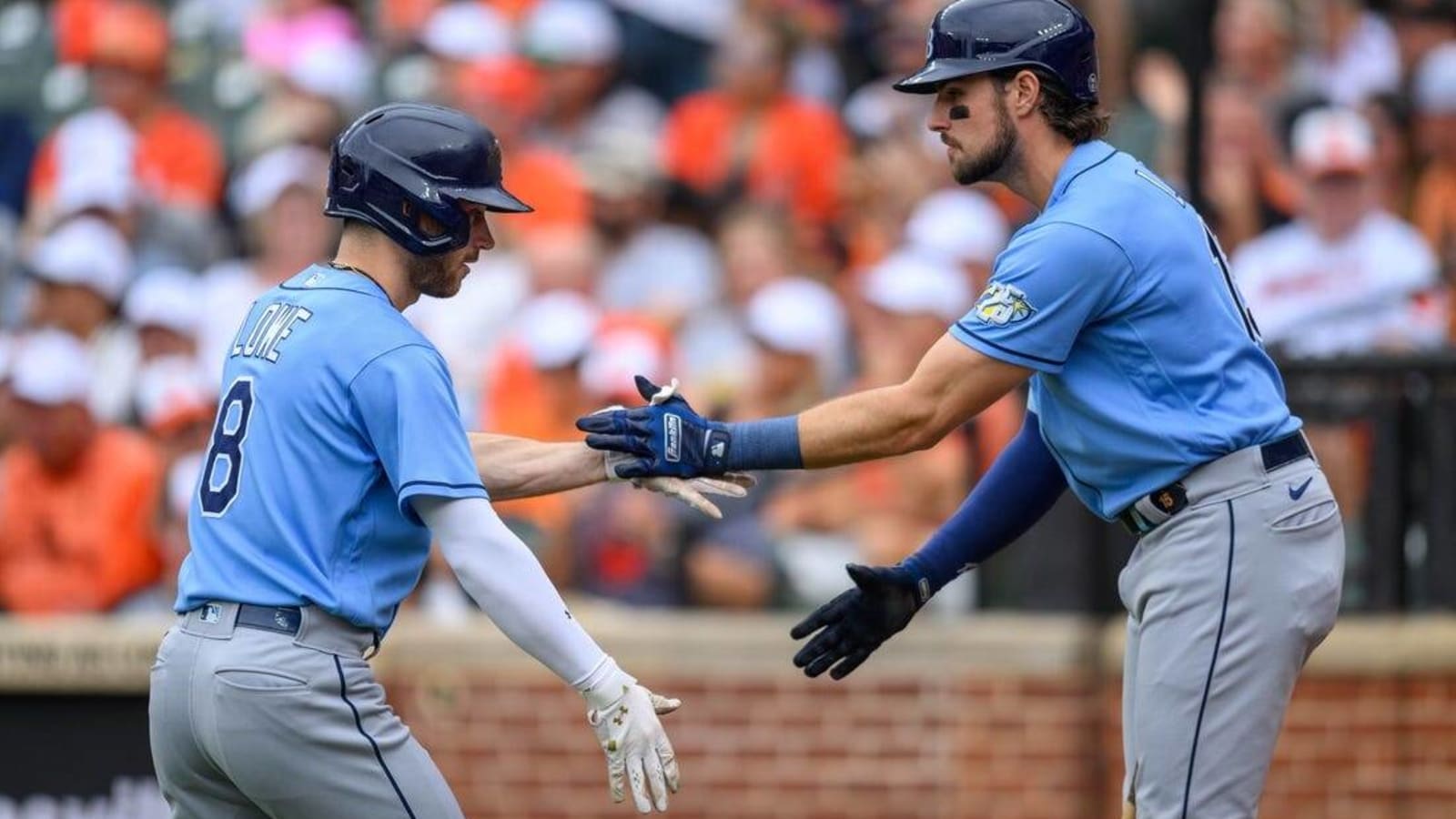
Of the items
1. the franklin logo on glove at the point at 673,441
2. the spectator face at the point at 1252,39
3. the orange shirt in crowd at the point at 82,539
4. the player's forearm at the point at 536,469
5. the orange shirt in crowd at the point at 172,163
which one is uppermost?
the franklin logo on glove at the point at 673,441

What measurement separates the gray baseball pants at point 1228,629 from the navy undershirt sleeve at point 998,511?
638mm

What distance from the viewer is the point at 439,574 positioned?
8336mm

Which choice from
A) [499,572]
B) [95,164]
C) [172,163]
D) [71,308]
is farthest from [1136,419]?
[95,164]

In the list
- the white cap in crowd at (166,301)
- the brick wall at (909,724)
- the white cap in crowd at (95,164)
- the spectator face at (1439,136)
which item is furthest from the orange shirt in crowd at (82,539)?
the spectator face at (1439,136)

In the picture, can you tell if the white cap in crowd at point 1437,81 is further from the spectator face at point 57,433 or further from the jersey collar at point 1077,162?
the spectator face at point 57,433

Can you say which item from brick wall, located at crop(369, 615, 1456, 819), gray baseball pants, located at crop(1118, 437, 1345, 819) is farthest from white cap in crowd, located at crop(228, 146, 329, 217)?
gray baseball pants, located at crop(1118, 437, 1345, 819)

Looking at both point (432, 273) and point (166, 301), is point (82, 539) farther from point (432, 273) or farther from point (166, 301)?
point (432, 273)

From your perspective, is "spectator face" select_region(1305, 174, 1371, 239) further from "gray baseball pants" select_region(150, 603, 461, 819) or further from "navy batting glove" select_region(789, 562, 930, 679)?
"gray baseball pants" select_region(150, 603, 461, 819)

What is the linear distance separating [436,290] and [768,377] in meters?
3.65

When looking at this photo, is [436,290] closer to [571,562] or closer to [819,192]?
[571,562]

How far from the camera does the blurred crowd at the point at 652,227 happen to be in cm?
811

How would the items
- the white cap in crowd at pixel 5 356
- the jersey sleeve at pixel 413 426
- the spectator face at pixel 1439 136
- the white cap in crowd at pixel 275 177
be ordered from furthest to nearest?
1. the white cap in crowd at pixel 275 177
2. the white cap in crowd at pixel 5 356
3. the spectator face at pixel 1439 136
4. the jersey sleeve at pixel 413 426

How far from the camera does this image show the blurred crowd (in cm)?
811

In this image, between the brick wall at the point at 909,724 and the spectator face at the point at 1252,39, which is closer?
the brick wall at the point at 909,724
